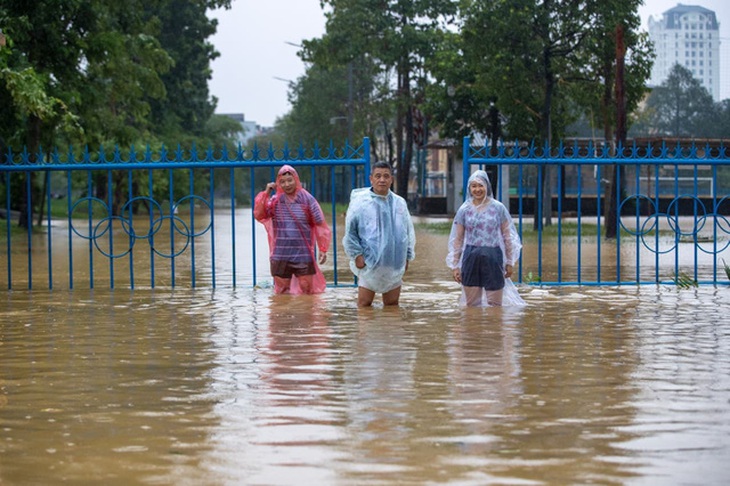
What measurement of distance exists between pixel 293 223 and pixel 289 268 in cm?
50

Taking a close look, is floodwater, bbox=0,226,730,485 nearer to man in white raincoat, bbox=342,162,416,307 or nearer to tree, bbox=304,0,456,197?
man in white raincoat, bbox=342,162,416,307

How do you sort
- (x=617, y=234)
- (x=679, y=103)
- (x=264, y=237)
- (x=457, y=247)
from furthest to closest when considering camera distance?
1. (x=679, y=103)
2. (x=264, y=237)
3. (x=617, y=234)
4. (x=457, y=247)

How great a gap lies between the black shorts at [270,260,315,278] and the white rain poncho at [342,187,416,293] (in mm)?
1294

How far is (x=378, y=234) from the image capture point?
12.8 metres

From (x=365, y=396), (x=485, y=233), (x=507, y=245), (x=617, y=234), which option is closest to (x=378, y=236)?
(x=485, y=233)

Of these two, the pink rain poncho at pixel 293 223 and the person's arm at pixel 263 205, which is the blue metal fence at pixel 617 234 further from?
A: the person's arm at pixel 263 205

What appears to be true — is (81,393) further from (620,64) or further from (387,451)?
(620,64)

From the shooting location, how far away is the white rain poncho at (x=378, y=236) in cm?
1277

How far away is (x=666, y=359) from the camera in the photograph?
9133mm

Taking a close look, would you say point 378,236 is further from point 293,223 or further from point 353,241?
point 293,223

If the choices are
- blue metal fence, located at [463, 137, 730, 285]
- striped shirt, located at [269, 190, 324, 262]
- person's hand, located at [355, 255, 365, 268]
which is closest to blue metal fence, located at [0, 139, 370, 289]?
striped shirt, located at [269, 190, 324, 262]

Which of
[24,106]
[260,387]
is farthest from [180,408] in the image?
[24,106]

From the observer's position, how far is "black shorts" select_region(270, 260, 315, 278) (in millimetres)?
14133

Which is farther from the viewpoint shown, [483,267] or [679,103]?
[679,103]
